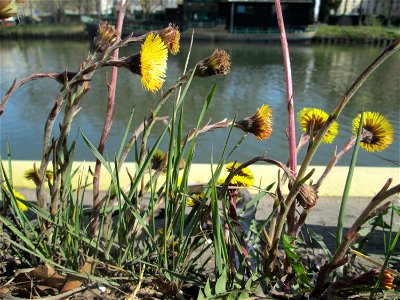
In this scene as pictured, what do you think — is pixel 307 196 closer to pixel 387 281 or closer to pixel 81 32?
pixel 387 281

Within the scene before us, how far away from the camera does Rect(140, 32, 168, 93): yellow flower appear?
0.77m

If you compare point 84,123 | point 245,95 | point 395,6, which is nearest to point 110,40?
point 84,123

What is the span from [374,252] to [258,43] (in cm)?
2731

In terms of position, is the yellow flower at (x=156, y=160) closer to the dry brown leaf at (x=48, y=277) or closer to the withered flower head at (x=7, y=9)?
the dry brown leaf at (x=48, y=277)

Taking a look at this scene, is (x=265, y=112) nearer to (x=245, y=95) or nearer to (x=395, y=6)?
(x=245, y=95)

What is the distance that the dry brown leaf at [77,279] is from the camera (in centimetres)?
87

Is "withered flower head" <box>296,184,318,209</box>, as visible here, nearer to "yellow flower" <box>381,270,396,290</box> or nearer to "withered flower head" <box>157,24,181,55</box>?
"yellow flower" <box>381,270,396,290</box>

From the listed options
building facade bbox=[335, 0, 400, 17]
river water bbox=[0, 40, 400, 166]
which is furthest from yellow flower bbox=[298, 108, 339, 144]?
building facade bbox=[335, 0, 400, 17]

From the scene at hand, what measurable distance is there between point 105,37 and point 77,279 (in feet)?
1.53

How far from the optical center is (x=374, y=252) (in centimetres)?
139

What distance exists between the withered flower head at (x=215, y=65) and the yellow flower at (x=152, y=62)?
0.08 metres

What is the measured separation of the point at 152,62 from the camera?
781 mm

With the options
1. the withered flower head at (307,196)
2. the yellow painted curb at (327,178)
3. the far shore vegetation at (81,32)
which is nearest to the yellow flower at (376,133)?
the withered flower head at (307,196)

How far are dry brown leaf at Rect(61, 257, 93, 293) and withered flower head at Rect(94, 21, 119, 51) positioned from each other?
408mm
